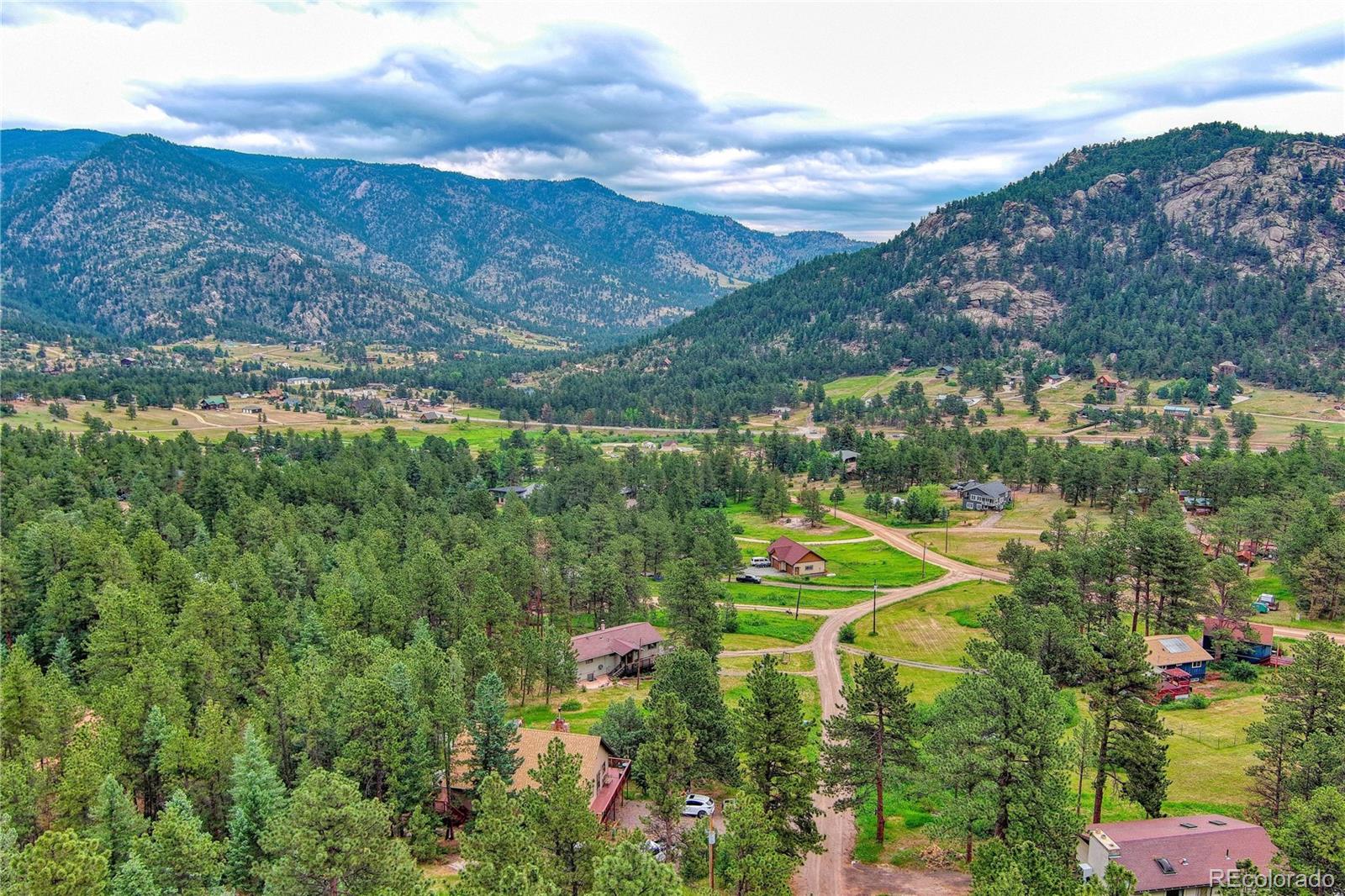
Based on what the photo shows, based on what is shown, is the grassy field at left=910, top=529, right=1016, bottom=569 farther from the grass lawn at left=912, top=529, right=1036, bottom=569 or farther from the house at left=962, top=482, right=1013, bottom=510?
the house at left=962, top=482, right=1013, bottom=510

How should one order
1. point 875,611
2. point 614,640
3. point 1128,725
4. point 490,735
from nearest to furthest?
point 1128,725, point 490,735, point 614,640, point 875,611

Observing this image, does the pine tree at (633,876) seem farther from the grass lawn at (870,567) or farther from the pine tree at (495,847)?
the grass lawn at (870,567)

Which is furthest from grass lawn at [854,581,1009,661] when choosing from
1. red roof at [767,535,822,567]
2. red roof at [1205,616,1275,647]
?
red roof at [1205,616,1275,647]

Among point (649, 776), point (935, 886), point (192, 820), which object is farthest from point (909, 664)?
point (192, 820)

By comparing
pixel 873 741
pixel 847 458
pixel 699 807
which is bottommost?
pixel 699 807

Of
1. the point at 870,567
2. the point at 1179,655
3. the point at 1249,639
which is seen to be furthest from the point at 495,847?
the point at 870,567

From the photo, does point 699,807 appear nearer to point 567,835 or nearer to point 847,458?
point 567,835

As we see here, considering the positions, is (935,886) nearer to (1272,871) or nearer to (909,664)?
(1272,871)
